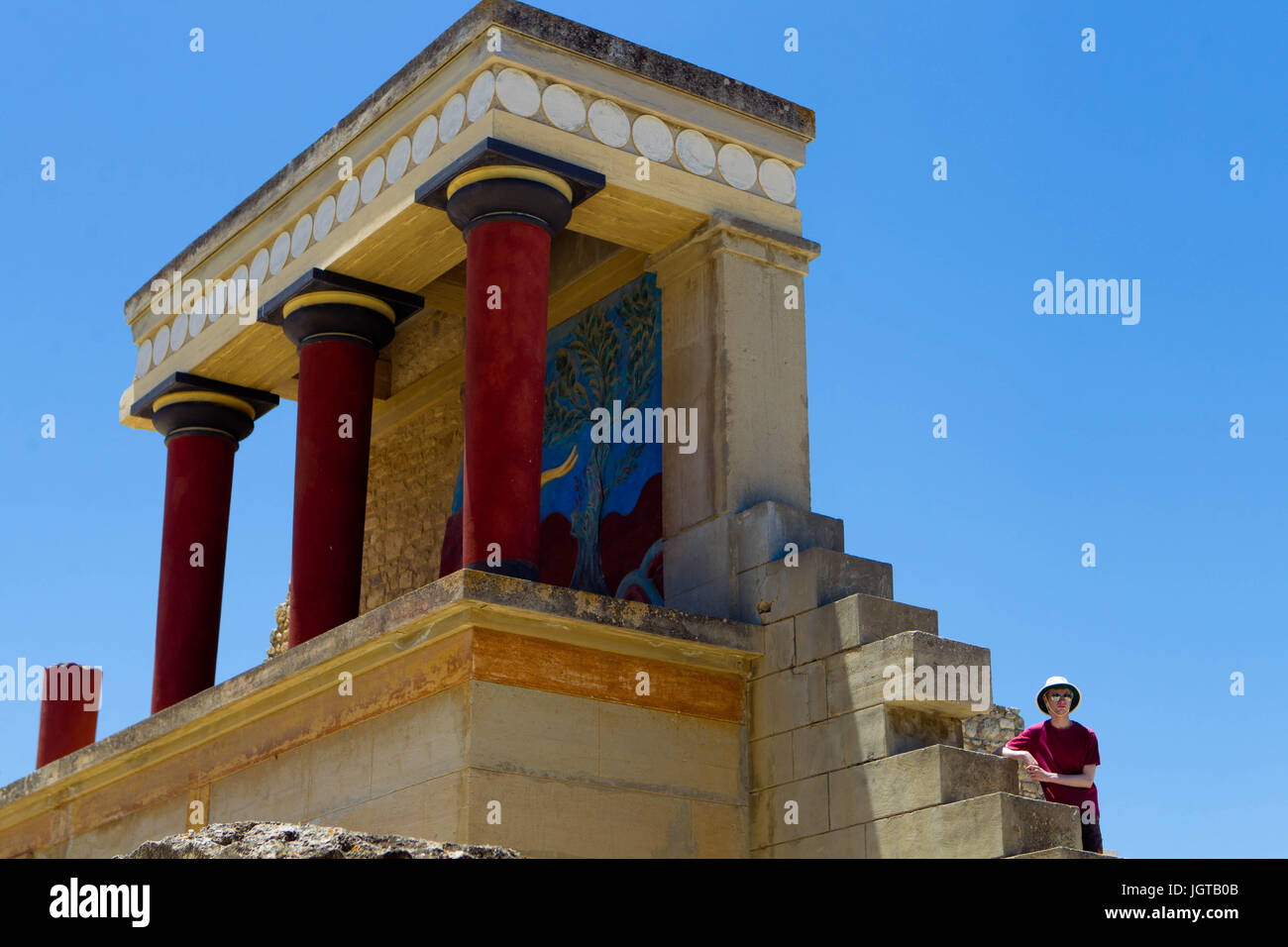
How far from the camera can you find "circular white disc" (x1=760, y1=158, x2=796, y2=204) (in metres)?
12.9

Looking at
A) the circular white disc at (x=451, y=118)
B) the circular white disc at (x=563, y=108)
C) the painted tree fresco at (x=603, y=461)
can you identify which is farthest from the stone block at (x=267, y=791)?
the circular white disc at (x=563, y=108)

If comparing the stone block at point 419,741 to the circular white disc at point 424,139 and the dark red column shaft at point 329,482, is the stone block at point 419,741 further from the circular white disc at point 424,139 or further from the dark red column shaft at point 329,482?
the circular white disc at point 424,139

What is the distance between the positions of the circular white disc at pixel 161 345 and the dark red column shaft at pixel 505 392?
15.9ft

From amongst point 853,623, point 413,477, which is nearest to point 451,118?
point 853,623

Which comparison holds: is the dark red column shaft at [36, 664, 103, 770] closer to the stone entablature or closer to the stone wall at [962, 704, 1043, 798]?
the stone entablature

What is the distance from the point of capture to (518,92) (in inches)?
469

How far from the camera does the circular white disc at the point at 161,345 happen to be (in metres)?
15.7

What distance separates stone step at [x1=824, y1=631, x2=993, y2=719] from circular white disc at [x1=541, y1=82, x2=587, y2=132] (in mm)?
4185

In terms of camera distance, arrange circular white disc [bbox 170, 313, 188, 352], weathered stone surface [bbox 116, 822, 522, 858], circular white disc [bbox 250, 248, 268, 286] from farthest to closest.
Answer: circular white disc [bbox 170, 313, 188, 352] < circular white disc [bbox 250, 248, 268, 286] < weathered stone surface [bbox 116, 822, 522, 858]

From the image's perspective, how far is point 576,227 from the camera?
1262 centimetres

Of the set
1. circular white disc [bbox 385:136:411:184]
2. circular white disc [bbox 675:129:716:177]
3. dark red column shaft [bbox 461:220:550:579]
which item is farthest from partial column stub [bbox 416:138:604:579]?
circular white disc [bbox 675:129:716:177]
